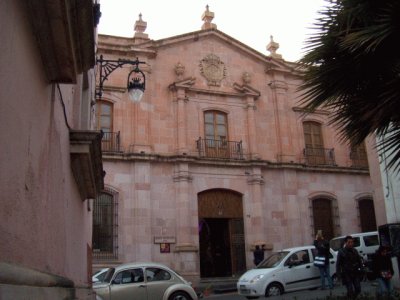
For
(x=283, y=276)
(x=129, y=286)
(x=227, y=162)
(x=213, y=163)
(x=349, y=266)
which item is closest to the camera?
(x=349, y=266)

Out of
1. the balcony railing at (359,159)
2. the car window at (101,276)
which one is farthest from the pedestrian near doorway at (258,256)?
the balcony railing at (359,159)

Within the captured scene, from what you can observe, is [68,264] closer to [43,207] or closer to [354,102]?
[43,207]

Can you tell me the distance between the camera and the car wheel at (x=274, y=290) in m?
15.1

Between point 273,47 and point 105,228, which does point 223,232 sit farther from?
point 273,47

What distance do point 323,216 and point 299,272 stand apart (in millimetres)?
10204

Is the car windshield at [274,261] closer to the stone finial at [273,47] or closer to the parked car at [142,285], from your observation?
the parked car at [142,285]

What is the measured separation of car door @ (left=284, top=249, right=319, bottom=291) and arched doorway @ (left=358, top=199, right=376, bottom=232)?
430 inches

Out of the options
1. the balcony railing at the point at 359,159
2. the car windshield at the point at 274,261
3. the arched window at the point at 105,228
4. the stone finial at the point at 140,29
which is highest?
the stone finial at the point at 140,29

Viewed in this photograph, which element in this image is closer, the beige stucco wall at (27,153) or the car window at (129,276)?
the beige stucco wall at (27,153)

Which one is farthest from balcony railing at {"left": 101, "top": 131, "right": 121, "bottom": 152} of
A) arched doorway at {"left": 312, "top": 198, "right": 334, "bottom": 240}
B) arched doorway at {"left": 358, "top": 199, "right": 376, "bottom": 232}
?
arched doorway at {"left": 358, "top": 199, "right": 376, "bottom": 232}

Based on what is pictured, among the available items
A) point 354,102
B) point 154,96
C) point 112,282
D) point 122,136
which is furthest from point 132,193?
point 354,102

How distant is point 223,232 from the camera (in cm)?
2408

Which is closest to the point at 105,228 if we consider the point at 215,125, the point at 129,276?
the point at 215,125

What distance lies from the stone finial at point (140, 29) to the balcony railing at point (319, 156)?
10248 millimetres
